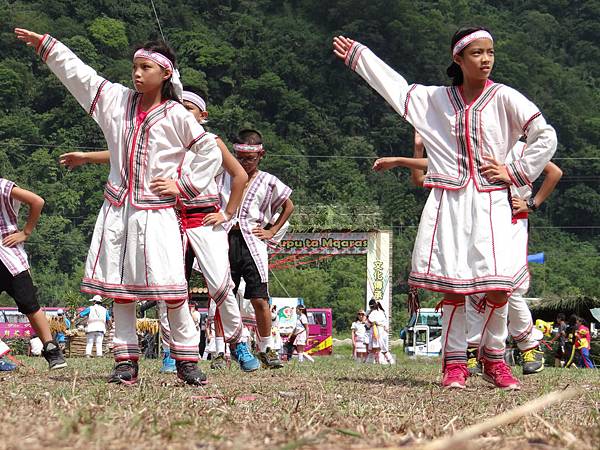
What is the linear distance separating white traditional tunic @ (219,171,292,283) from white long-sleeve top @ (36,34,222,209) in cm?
275

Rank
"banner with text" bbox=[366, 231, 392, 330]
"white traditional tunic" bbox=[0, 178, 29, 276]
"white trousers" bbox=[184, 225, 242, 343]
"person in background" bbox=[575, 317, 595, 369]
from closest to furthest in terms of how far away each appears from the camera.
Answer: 1. "white trousers" bbox=[184, 225, 242, 343]
2. "white traditional tunic" bbox=[0, 178, 29, 276]
3. "person in background" bbox=[575, 317, 595, 369]
4. "banner with text" bbox=[366, 231, 392, 330]

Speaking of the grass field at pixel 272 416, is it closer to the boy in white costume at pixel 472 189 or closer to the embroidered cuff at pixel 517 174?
the boy in white costume at pixel 472 189

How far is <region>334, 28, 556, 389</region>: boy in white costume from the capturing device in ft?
20.7

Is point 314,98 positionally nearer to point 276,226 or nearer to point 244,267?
point 276,226

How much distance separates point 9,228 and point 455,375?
328 centimetres

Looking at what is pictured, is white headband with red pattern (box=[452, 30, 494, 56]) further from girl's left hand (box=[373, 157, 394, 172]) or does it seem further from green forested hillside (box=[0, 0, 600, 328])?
green forested hillside (box=[0, 0, 600, 328])

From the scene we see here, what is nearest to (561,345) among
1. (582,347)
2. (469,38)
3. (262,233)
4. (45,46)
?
(582,347)

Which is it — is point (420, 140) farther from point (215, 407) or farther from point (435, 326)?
point (435, 326)

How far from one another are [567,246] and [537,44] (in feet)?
101

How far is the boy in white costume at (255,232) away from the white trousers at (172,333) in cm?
277

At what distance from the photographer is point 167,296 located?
5977 mm

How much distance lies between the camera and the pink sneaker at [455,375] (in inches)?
251

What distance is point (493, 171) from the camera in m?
6.33

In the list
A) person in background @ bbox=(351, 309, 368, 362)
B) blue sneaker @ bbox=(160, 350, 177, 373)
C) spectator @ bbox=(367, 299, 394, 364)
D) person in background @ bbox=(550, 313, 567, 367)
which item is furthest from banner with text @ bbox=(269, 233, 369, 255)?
blue sneaker @ bbox=(160, 350, 177, 373)
